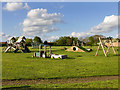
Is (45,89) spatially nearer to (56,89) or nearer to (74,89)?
(56,89)

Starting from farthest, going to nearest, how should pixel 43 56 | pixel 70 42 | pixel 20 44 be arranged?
pixel 70 42, pixel 20 44, pixel 43 56

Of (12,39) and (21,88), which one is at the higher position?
(12,39)

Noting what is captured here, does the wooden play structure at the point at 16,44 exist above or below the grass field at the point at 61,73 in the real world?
above

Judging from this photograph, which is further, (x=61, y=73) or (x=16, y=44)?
(x=16, y=44)

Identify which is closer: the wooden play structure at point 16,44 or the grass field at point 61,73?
the grass field at point 61,73

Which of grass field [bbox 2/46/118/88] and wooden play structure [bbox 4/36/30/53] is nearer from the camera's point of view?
grass field [bbox 2/46/118/88]

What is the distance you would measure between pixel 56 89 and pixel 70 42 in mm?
100115

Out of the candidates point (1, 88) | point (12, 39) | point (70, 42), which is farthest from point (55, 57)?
point (70, 42)

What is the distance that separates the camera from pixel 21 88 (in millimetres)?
5500

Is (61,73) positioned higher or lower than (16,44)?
lower

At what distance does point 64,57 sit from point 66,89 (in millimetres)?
12120

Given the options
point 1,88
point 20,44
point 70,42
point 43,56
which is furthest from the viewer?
point 70,42

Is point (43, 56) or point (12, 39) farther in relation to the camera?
point (12, 39)

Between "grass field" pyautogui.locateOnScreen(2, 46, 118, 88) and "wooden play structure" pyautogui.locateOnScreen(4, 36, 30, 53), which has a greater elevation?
"wooden play structure" pyautogui.locateOnScreen(4, 36, 30, 53)
